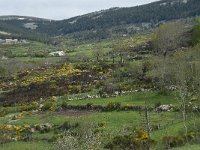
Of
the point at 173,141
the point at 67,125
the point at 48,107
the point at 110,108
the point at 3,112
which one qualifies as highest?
the point at 173,141

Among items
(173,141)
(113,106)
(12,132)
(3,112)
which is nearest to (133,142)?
(173,141)

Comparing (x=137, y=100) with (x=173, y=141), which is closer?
(x=173, y=141)

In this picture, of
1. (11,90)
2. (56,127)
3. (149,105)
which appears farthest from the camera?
(11,90)

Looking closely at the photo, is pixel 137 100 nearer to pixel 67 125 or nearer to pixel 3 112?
pixel 67 125

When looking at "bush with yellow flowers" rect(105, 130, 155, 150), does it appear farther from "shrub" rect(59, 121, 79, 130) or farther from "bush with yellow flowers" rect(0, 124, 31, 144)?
"bush with yellow flowers" rect(0, 124, 31, 144)

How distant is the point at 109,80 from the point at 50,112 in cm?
2068

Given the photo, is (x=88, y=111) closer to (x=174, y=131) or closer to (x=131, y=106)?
(x=131, y=106)

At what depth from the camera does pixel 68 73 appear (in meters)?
95.2

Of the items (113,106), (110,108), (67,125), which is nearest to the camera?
(67,125)

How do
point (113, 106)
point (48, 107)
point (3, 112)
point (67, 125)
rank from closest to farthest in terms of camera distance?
point (67, 125)
point (113, 106)
point (48, 107)
point (3, 112)

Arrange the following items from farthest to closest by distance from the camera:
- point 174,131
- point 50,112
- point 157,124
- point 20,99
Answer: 1. point 20,99
2. point 50,112
3. point 157,124
4. point 174,131

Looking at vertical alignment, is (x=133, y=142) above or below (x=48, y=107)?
above

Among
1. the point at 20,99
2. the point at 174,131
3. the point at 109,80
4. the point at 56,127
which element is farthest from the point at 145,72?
the point at 174,131

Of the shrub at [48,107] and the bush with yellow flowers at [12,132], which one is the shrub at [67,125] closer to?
the bush with yellow flowers at [12,132]
